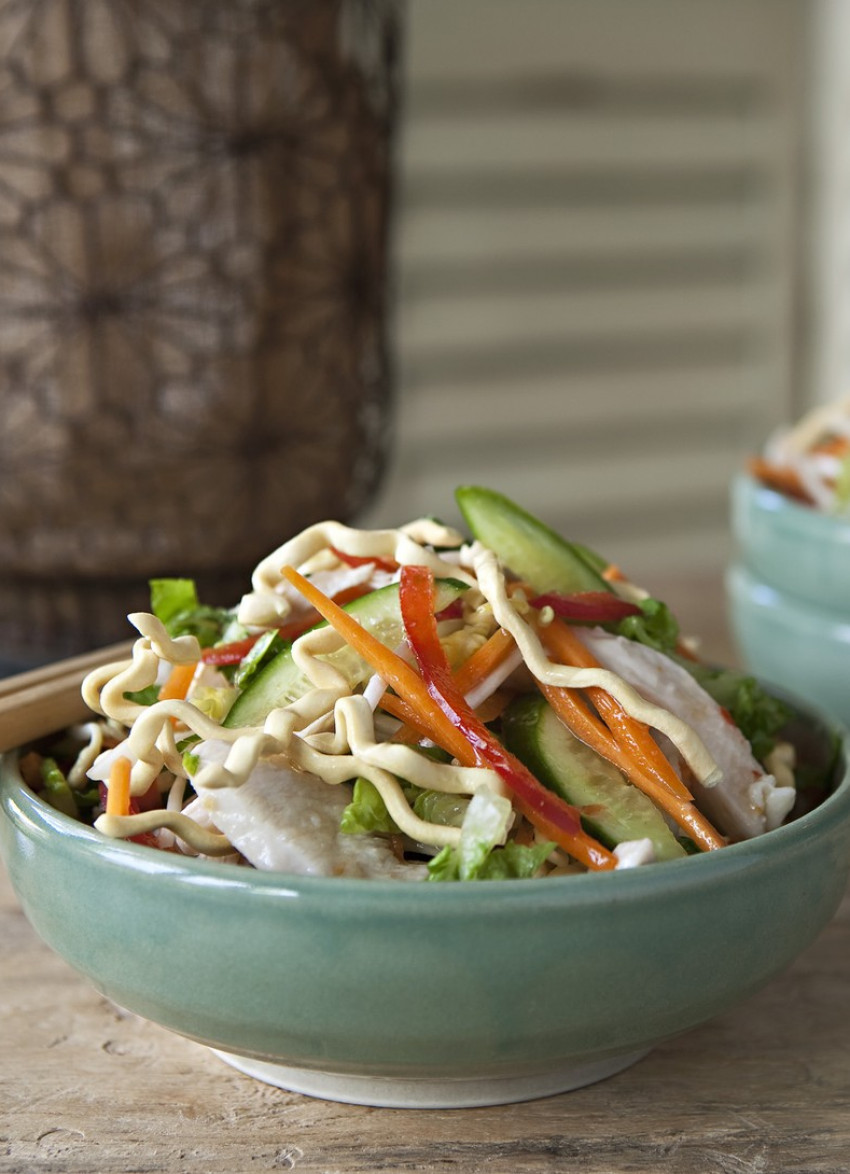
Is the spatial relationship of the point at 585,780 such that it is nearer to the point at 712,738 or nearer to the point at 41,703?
the point at 712,738

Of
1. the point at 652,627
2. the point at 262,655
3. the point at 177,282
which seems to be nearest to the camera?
the point at 262,655

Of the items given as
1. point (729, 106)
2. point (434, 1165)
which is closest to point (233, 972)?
point (434, 1165)

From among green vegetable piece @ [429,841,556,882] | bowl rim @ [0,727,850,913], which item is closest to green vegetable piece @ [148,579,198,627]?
bowl rim @ [0,727,850,913]

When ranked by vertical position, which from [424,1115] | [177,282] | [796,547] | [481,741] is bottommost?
[424,1115]

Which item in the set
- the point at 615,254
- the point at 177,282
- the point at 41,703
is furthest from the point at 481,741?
the point at 615,254

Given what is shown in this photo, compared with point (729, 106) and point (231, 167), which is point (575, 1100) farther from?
point (729, 106)

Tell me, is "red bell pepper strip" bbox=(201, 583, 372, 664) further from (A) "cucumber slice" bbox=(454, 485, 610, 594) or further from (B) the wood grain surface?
(B) the wood grain surface

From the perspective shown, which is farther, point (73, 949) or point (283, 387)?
point (283, 387)
